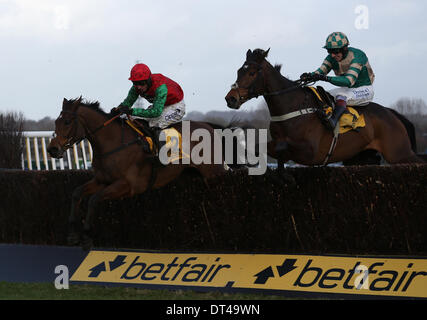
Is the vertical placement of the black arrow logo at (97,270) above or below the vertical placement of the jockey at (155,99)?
below

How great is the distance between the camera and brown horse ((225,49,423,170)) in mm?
7203

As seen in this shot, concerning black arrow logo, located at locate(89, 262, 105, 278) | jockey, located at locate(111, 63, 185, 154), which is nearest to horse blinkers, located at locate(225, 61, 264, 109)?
jockey, located at locate(111, 63, 185, 154)

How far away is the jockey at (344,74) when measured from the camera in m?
7.66

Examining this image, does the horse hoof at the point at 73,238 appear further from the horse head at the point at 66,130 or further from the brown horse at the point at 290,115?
the brown horse at the point at 290,115

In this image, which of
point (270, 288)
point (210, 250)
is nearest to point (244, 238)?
point (210, 250)

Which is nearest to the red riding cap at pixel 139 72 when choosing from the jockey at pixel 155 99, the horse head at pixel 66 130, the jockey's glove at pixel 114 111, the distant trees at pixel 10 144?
the jockey at pixel 155 99

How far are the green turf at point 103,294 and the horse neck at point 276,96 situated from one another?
2.13 meters

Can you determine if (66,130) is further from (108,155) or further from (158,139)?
(158,139)
